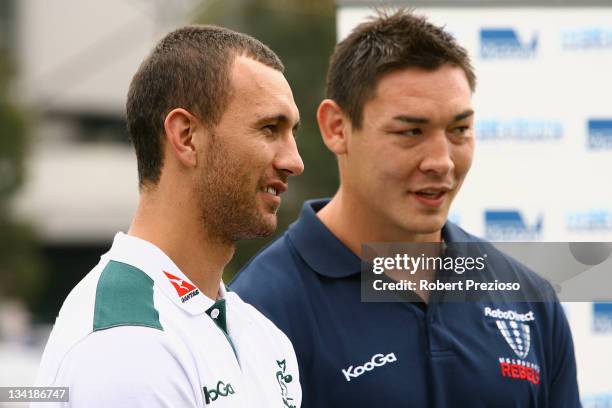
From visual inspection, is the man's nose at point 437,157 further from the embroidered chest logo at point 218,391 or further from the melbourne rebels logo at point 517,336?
the embroidered chest logo at point 218,391

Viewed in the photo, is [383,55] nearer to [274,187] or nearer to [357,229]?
[357,229]

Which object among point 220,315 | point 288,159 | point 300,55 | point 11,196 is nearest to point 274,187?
point 288,159

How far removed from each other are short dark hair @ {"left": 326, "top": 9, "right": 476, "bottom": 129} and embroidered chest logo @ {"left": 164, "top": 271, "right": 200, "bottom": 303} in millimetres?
962

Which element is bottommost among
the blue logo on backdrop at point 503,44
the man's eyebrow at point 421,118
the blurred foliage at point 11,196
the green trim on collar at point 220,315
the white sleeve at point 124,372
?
the white sleeve at point 124,372

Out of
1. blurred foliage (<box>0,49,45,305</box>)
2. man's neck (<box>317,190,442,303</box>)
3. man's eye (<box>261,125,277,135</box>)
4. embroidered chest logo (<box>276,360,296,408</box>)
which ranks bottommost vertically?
embroidered chest logo (<box>276,360,296,408</box>)

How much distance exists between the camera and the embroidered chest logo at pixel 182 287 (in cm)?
229

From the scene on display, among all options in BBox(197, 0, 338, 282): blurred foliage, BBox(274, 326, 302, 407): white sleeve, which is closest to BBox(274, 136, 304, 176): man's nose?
BBox(274, 326, 302, 407): white sleeve

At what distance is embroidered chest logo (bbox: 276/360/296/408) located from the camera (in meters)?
2.46

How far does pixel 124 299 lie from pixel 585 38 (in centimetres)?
217

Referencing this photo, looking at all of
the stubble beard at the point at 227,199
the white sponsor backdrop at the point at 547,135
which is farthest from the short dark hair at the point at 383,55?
the stubble beard at the point at 227,199

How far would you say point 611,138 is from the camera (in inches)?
145

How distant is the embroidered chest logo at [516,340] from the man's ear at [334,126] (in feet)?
2.16

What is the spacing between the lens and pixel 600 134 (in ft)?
12.1

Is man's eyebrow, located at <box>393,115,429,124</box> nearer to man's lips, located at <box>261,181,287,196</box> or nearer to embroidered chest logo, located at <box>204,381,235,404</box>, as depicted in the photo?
man's lips, located at <box>261,181,287,196</box>
